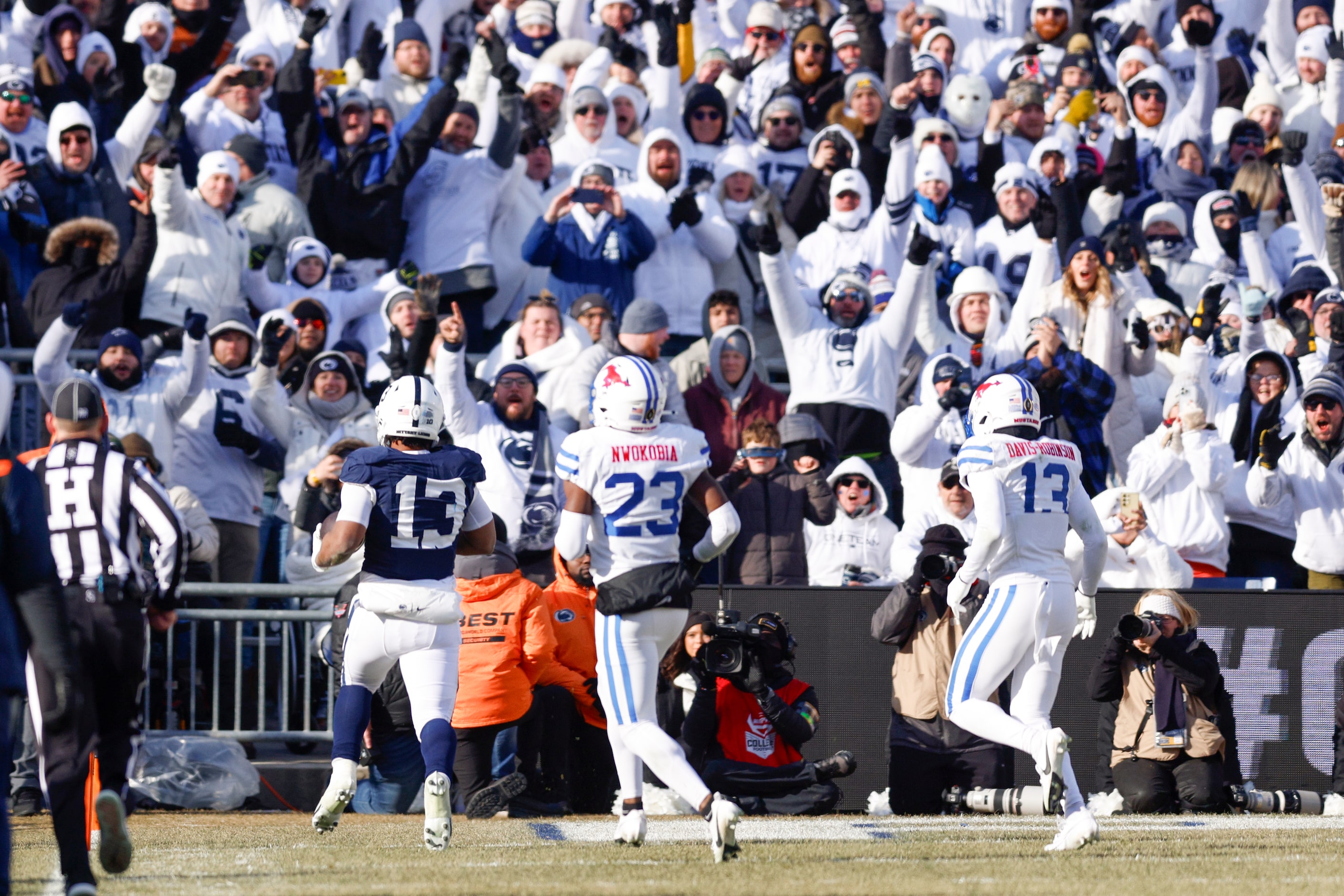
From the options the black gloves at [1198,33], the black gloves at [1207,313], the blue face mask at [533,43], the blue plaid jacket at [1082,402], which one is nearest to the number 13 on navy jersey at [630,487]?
the blue plaid jacket at [1082,402]

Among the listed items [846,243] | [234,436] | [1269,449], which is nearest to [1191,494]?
[1269,449]

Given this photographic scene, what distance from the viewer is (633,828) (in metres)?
7.20

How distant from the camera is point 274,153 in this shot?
13695mm

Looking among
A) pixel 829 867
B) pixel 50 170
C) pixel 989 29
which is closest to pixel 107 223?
pixel 50 170

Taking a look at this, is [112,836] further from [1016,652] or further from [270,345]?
[270,345]

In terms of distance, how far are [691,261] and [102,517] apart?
757 cm

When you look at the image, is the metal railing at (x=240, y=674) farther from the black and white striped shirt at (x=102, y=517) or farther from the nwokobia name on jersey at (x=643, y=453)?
the black and white striped shirt at (x=102, y=517)

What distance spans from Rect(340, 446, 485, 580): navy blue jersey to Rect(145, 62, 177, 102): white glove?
664cm

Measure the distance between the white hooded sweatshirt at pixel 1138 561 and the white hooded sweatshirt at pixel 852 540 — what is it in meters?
1.35

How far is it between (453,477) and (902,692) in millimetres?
3156

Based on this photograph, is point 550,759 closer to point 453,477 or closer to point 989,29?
point 453,477

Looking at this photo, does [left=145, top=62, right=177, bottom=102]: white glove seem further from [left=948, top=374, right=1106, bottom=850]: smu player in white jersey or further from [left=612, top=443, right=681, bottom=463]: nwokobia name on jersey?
[left=948, top=374, right=1106, bottom=850]: smu player in white jersey

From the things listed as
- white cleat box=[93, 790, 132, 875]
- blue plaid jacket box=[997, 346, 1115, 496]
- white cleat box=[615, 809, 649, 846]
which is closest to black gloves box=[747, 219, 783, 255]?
blue plaid jacket box=[997, 346, 1115, 496]

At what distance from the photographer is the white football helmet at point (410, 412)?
740 cm
